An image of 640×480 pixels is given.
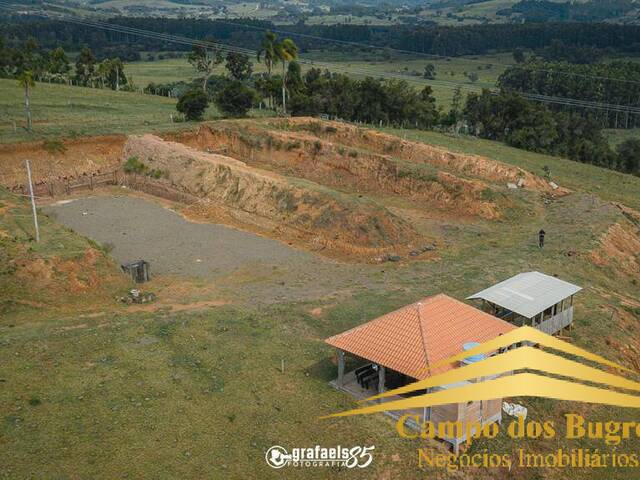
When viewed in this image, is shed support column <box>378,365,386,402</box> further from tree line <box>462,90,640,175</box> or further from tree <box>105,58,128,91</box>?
tree <box>105,58,128,91</box>

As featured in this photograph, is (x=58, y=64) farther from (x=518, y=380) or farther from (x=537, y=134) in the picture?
(x=518, y=380)

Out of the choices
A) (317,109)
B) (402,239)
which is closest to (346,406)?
(402,239)

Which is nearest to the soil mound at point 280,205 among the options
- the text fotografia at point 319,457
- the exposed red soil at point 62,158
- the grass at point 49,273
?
the exposed red soil at point 62,158

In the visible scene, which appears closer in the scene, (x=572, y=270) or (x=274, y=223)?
(x=572, y=270)

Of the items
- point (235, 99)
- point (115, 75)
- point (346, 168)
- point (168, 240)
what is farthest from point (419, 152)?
point (115, 75)

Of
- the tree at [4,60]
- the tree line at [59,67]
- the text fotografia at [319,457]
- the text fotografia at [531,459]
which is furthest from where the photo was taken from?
the tree at [4,60]

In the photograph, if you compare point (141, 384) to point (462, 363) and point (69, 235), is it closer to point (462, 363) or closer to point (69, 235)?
point (462, 363)

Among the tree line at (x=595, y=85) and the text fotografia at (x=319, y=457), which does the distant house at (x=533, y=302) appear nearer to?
the text fotografia at (x=319, y=457)
